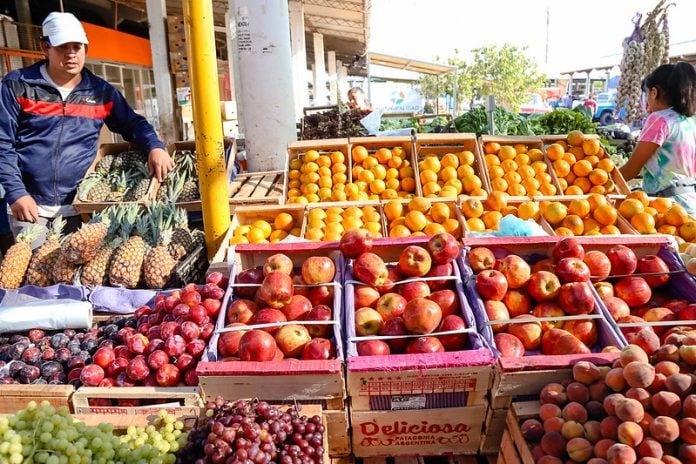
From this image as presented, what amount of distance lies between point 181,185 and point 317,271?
229 centimetres

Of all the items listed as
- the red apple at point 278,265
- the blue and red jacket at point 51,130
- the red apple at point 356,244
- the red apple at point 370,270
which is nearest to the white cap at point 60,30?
the blue and red jacket at point 51,130

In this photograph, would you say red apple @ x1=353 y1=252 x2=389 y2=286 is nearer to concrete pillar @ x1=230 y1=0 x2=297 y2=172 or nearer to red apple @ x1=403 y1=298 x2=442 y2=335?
red apple @ x1=403 y1=298 x2=442 y2=335

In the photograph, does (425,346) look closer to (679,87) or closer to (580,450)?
(580,450)

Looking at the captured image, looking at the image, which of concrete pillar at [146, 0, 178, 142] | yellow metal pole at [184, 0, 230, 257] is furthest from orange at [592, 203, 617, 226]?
concrete pillar at [146, 0, 178, 142]

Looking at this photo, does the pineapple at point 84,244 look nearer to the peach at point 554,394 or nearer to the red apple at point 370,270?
the red apple at point 370,270

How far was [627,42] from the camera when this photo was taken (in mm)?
8336

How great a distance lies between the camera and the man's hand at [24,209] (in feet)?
12.5

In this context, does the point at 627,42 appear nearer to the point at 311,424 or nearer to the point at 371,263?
the point at 371,263

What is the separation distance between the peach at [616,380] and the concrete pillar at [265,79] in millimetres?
4407

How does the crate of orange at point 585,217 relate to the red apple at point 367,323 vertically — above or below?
above

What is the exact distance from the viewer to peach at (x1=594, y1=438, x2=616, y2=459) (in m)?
1.75

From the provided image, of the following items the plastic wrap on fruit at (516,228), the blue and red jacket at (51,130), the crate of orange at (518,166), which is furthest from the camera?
the crate of orange at (518,166)

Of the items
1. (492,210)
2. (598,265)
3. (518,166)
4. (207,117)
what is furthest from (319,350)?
(518,166)

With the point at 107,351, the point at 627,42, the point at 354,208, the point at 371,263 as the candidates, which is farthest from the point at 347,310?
the point at 627,42
